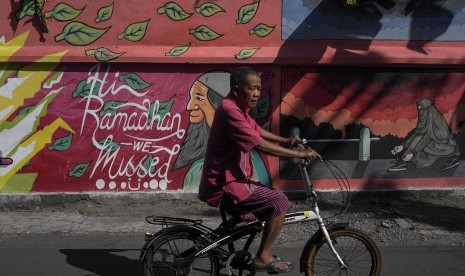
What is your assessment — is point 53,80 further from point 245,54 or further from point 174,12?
point 245,54

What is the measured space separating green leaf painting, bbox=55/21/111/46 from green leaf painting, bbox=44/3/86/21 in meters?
0.10

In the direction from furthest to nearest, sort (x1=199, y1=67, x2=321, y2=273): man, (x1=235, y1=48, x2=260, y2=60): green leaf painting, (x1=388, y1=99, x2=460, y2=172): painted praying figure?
(x1=388, y1=99, x2=460, y2=172): painted praying figure < (x1=235, y1=48, x2=260, y2=60): green leaf painting < (x1=199, y1=67, x2=321, y2=273): man

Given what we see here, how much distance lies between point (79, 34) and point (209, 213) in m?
2.87

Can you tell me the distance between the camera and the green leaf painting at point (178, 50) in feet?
24.3

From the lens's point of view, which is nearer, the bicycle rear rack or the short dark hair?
the short dark hair

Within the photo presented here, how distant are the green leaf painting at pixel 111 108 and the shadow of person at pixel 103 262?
2278 mm

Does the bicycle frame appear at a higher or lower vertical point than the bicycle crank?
higher

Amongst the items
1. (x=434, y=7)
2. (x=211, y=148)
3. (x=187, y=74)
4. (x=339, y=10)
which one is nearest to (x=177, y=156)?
(x=187, y=74)

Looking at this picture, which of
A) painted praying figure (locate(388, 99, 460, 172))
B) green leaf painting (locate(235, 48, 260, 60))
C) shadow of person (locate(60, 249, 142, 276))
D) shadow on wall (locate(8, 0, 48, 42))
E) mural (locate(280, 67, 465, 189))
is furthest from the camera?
painted praying figure (locate(388, 99, 460, 172))

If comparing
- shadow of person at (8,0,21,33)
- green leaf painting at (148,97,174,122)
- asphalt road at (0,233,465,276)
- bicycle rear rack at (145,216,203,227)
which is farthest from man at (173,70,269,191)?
bicycle rear rack at (145,216,203,227)

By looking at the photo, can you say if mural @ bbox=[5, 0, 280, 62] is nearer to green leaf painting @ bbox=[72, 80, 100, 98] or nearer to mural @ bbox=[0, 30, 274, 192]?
mural @ bbox=[0, 30, 274, 192]

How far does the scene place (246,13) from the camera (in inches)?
295

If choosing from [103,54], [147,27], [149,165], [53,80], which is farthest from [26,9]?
[149,165]

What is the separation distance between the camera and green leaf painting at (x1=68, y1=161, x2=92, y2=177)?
7.54 metres
